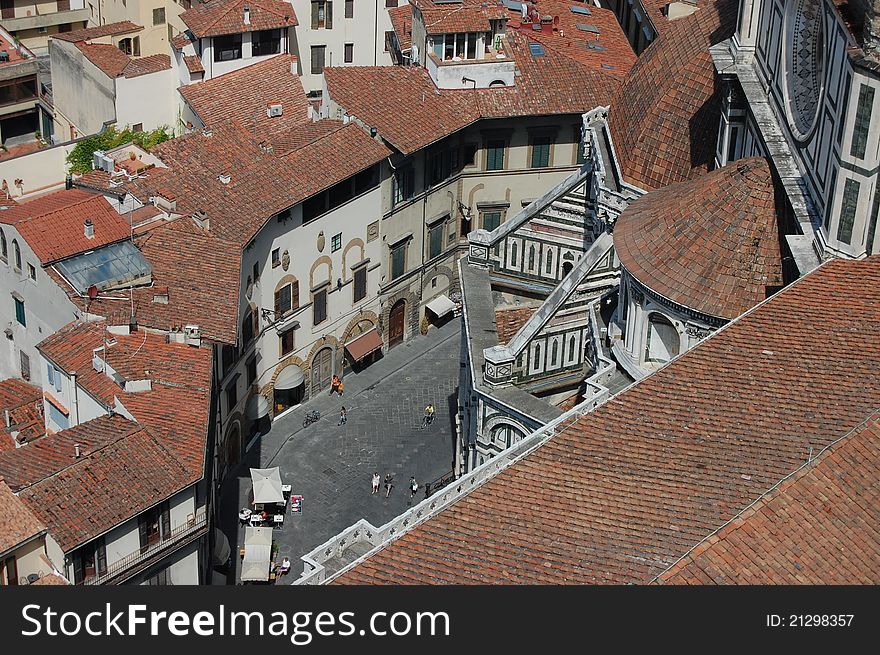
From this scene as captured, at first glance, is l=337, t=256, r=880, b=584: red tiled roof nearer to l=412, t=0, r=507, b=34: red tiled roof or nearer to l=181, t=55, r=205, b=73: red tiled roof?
l=412, t=0, r=507, b=34: red tiled roof

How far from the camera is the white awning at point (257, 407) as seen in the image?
8019cm

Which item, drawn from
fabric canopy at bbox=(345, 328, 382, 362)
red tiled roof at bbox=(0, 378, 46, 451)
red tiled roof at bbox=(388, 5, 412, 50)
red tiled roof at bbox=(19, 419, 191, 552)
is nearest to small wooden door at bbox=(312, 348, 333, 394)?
fabric canopy at bbox=(345, 328, 382, 362)

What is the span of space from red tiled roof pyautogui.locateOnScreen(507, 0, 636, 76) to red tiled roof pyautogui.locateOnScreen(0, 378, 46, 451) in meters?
33.3

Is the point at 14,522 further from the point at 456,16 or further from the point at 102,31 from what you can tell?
the point at 102,31

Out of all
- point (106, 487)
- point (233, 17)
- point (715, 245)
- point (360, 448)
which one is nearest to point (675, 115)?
point (715, 245)

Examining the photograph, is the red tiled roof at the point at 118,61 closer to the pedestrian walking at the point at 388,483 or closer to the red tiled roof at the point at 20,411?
the red tiled roof at the point at 20,411

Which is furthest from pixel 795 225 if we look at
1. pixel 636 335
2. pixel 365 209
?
pixel 365 209

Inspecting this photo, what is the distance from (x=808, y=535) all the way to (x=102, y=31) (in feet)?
228

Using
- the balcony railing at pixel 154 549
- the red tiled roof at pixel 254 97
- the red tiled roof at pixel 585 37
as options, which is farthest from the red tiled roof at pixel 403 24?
the balcony railing at pixel 154 549

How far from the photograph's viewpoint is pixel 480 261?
75.4m

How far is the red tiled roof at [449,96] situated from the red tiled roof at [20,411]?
2073 centimetres

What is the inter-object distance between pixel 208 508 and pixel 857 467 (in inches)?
1115

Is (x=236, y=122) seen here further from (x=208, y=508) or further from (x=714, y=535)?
(x=714, y=535)

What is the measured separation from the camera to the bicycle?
82.6 m
